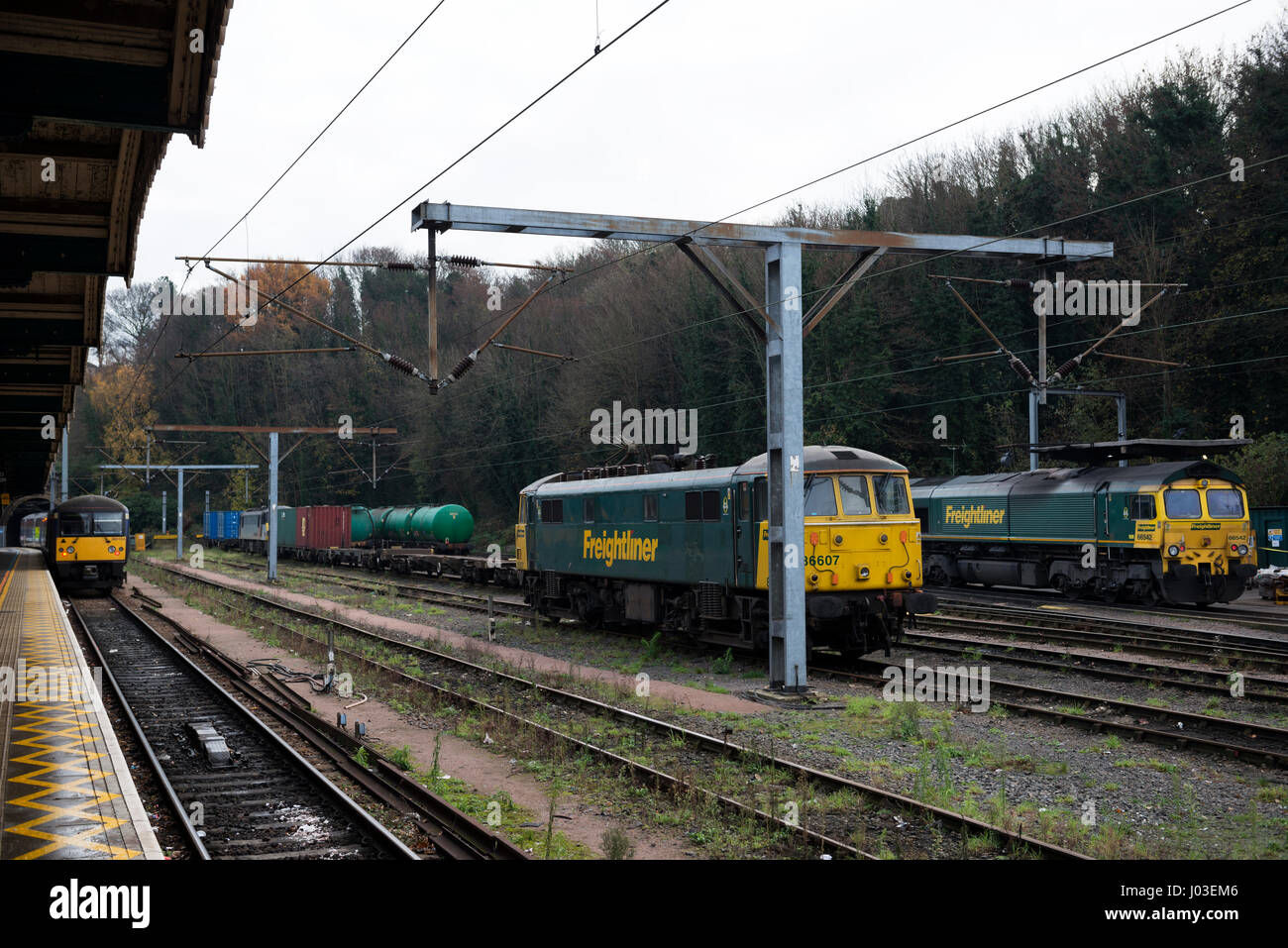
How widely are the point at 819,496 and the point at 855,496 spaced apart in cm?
60

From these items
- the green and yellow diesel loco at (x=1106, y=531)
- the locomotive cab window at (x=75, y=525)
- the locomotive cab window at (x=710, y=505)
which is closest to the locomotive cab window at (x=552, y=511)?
the locomotive cab window at (x=710, y=505)

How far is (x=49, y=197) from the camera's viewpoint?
32.6 ft

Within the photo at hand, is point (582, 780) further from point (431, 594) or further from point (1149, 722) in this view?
point (431, 594)

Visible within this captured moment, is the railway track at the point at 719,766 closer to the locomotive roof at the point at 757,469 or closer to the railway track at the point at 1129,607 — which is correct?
the locomotive roof at the point at 757,469

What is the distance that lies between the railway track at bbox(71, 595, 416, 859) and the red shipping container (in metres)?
33.4

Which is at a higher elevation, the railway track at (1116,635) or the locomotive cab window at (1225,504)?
the locomotive cab window at (1225,504)

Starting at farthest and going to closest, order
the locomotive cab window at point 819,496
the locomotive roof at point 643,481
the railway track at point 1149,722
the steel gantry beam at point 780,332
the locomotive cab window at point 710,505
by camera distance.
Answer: the locomotive roof at point 643,481
the locomotive cab window at point 710,505
the locomotive cab window at point 819,496
the steel gantry beam at point 780,332
the railway track at point 1149,722

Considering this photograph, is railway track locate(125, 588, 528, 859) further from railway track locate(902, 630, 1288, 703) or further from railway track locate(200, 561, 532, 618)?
railway track locate(902, 630, 1288, 703)

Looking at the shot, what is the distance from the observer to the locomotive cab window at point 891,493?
55.1 feet

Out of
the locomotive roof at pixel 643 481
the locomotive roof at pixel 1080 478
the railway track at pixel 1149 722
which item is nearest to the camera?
the railway track at pixel 1149 722

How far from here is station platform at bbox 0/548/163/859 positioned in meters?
7.06

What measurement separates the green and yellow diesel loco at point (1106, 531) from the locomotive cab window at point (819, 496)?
11.5 m
